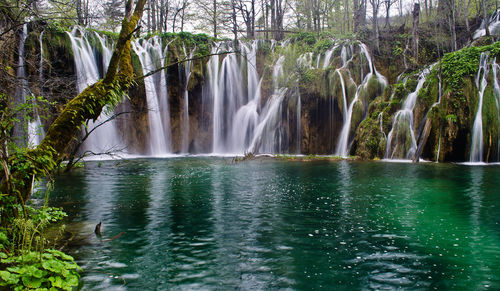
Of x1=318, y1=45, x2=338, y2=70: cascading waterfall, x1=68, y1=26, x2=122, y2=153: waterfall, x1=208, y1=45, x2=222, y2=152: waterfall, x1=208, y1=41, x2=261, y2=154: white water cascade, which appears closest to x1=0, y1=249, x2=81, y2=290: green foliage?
x1=68, y1=26, x2=122, y2=153: waterfall

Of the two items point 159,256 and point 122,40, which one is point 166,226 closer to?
point 159,256

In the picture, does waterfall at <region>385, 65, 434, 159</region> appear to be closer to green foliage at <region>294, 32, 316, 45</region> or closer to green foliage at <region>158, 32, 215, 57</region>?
green foliage at <region>294, 32, 316, 45</region>

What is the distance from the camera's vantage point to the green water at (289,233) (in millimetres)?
4309

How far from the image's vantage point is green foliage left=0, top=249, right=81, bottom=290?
307 centimetres

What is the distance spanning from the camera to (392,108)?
18.9 meters

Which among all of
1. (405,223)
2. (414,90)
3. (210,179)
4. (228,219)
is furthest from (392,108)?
(228,219)

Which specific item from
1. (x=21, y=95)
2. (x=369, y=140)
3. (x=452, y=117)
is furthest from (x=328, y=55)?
(x=21, y=95)

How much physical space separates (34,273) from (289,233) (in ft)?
12.9

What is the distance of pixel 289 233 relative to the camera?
19.9 ft

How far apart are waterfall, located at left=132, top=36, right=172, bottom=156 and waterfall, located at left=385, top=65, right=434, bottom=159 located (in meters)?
15.1

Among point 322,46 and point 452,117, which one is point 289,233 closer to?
point 452,117

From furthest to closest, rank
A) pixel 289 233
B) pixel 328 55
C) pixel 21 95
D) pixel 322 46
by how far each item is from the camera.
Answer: pixel 322 46
pixel 328 55
pixel 21 95
pixel 289 233

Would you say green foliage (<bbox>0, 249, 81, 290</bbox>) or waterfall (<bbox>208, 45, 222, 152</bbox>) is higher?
waterfall (<bbox>208, 45, 222, 152</bbox>)

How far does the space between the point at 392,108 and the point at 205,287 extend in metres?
17.4
